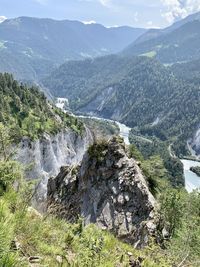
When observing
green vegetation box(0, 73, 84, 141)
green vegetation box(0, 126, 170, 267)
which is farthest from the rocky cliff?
green vegetation box(0, 126, 170, 267)

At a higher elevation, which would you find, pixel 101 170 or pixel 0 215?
pixel 0 215

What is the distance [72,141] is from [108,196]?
104 metres

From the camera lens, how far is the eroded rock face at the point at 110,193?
36.4 m

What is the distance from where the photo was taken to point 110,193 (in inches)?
1639

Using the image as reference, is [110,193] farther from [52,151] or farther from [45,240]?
[52,151]

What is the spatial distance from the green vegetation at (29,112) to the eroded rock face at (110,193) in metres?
71.0

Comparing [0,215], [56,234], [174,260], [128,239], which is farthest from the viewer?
[128,239]

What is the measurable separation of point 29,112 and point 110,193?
321 ft

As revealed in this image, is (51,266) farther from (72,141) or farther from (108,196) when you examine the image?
(72,141)

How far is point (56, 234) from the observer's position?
12344mm

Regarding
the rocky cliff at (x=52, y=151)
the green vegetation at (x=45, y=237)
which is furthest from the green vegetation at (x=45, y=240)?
the rocky cliff at (x=52, y=151)

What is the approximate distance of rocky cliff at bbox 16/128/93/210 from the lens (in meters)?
113

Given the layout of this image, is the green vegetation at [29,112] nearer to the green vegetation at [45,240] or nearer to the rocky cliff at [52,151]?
the rocky cliff at [52,151]

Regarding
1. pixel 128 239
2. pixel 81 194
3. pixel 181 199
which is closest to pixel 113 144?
pixel 81 194
